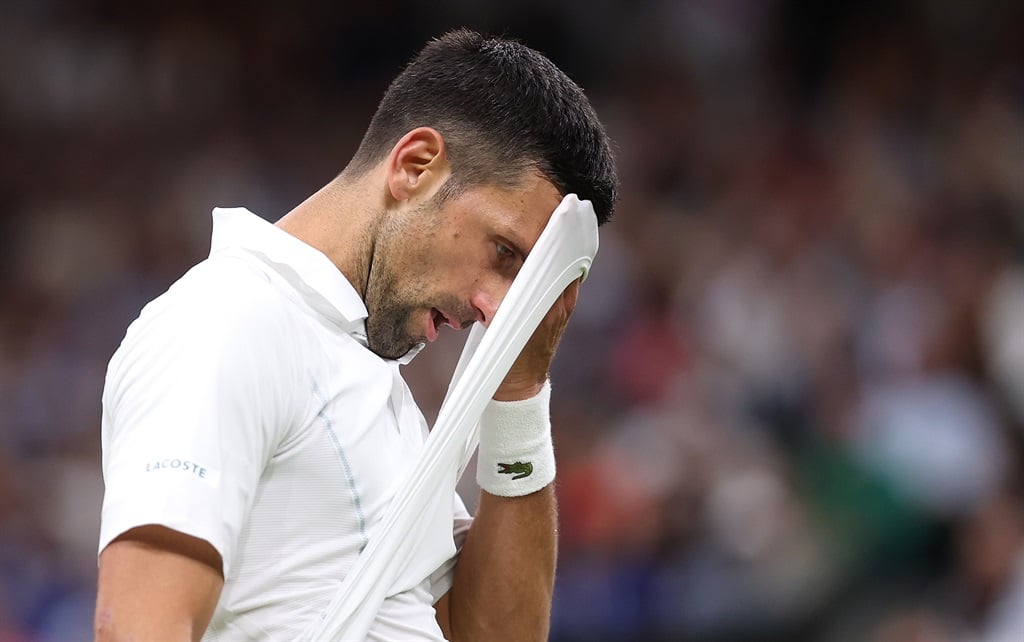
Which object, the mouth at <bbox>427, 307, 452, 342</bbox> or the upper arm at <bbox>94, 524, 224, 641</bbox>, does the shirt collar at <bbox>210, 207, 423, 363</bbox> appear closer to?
the mouth at <bbox>427, 307, 452, 342</bbox>

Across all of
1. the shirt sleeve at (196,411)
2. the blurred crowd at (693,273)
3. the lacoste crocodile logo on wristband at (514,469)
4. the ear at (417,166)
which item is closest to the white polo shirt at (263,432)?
the shirt sleeve at (196,411)

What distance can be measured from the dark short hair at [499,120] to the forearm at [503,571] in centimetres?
47


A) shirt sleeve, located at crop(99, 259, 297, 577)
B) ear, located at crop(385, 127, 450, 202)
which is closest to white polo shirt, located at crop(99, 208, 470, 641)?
shirt sleeve, located at crop(99, 259, 297, 577)

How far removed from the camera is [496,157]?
182 centimetres

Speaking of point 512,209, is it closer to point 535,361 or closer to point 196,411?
point 535,361

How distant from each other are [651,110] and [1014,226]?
189 centimetres

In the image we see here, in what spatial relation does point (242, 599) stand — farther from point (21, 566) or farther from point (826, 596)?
point (21, 566)

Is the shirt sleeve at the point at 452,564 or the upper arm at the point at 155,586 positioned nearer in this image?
the upper arm at the point at 155,586

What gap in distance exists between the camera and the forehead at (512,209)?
1.81m

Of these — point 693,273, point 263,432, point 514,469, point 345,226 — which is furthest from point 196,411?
point 693,273

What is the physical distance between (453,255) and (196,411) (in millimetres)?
485

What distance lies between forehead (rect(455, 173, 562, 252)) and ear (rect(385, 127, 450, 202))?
0.16 feet

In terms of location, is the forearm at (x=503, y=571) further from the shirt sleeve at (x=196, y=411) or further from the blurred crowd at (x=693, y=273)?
the blurred crowd at (x=693, y=273)

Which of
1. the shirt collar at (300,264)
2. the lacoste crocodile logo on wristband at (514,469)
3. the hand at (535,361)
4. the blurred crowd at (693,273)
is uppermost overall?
the shirt collar at (300,264)
